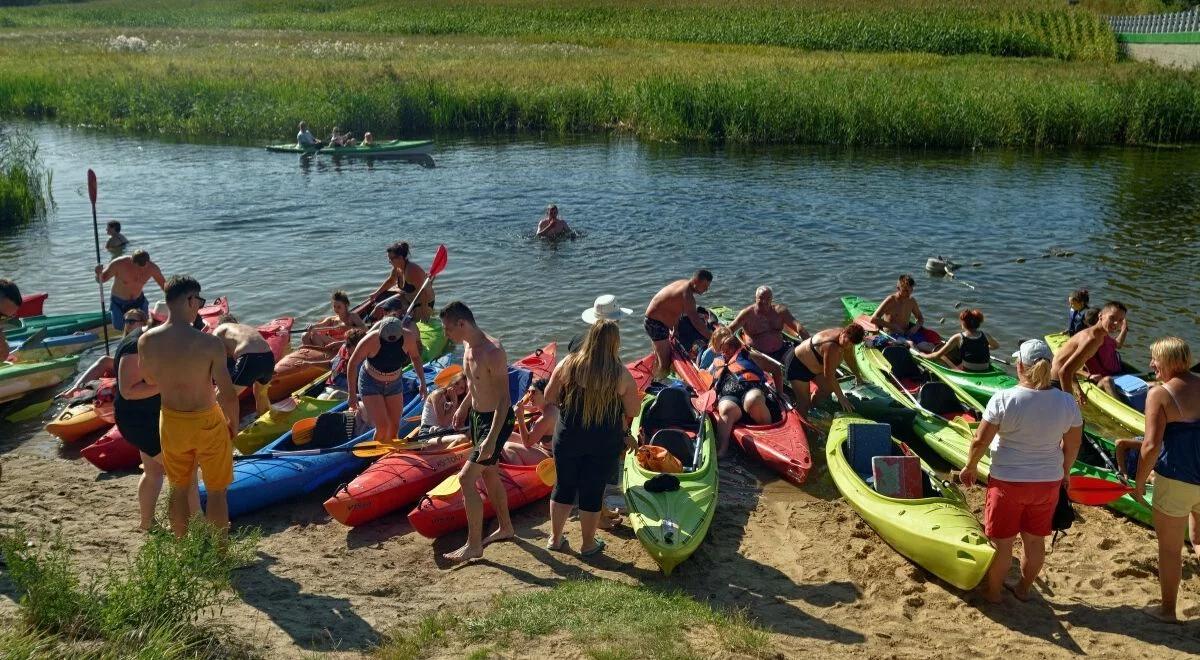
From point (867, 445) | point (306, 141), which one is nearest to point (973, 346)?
point (867, 445)

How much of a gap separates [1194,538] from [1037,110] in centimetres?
2318

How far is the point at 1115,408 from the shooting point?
10.7 meters

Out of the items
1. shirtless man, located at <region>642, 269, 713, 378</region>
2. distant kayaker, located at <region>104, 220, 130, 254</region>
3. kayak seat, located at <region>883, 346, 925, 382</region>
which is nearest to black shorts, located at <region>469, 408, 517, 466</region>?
shirtless man, located at <region>642, 269, 713, 378</region>

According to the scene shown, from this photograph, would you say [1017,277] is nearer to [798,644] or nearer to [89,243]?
[798,644]

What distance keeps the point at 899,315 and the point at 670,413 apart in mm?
4425

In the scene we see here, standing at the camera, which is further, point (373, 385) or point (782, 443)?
point (782, 443)

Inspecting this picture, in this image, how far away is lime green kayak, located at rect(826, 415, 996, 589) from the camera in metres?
7.02

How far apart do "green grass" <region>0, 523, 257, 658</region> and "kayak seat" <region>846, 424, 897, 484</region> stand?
593 cm

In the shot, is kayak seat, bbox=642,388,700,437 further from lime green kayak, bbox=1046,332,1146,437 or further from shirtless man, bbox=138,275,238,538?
shirtless man, bbox=138,275,238,538

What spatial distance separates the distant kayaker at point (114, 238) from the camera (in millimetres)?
15461

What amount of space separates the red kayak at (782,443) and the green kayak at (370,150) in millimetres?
20028

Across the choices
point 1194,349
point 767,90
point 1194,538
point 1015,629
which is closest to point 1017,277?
point 1194,349

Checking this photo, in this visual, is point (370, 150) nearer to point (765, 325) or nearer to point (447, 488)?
point (765, 325)

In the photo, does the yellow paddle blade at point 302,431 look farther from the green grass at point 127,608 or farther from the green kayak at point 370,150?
the green kayak at point 370,150
